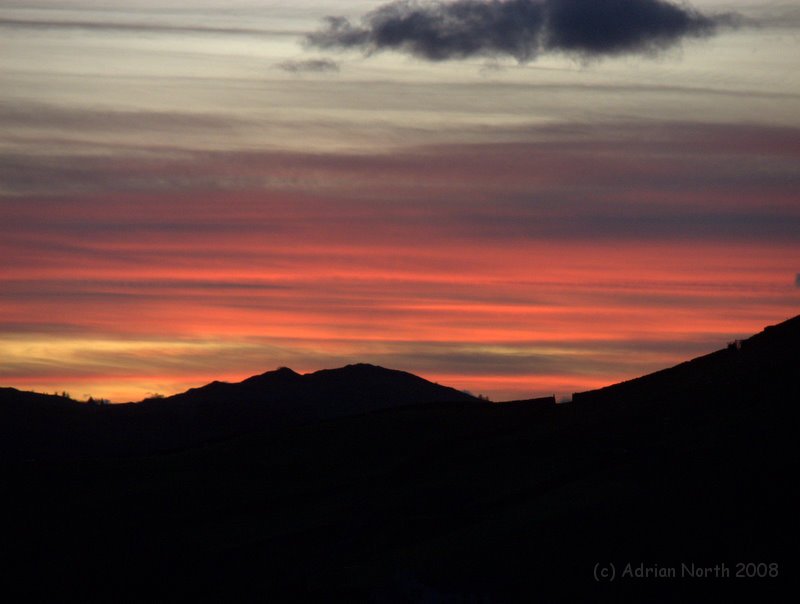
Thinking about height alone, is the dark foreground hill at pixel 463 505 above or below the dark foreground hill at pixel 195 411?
below

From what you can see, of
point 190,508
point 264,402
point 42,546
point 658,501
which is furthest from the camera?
point 264,402

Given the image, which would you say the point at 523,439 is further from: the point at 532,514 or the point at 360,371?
the point at 360,371

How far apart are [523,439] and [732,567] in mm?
21533

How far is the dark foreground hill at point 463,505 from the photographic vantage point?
35250mm

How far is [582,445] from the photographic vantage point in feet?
167

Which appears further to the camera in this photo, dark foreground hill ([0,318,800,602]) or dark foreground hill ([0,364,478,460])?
dark foreground hill ([0,364,478,460])

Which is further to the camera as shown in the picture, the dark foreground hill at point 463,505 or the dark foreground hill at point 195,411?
the dark foreground hill at point 195,411

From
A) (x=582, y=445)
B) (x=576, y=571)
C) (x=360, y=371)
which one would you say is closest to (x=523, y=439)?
(x=582, y=445)

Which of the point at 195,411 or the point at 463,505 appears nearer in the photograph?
the point at 463,505

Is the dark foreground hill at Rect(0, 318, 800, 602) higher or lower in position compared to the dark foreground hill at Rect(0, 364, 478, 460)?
lower

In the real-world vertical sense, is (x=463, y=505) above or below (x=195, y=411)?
below

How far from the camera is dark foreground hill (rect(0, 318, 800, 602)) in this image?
3525 centimetres

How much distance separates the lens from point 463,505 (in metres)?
45.7

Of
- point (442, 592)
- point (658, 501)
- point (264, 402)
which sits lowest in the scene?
point (442, 592)
